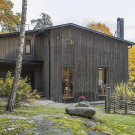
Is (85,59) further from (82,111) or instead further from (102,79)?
(82,111)

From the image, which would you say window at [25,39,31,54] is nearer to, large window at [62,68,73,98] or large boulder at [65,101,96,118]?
large window at [62,68,73,98]

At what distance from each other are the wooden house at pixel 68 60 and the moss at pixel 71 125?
9.18 metres

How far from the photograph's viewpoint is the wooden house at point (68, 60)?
Result: 1540 cm

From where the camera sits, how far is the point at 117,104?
1244cm

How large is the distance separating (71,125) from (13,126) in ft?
4.84

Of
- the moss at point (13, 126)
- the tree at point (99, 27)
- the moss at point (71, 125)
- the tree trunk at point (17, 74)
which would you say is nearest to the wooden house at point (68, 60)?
the tree trunk at point (17, 74)

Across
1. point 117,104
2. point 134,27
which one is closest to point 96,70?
point 117,104

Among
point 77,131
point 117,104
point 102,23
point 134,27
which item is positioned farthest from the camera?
point 134,27

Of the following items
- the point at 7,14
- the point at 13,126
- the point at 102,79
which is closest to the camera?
the point at 13,126

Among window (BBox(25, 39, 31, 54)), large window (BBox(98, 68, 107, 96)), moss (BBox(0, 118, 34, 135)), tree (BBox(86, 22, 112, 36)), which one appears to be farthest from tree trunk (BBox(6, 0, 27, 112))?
tree (BBox(86, 22, 112, 36))

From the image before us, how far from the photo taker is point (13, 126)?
5367 millimetres

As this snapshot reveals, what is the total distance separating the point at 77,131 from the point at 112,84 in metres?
13.3

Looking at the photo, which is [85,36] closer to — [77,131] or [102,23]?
[77,131]

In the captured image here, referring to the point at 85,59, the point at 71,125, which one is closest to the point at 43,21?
the point at 85,59
